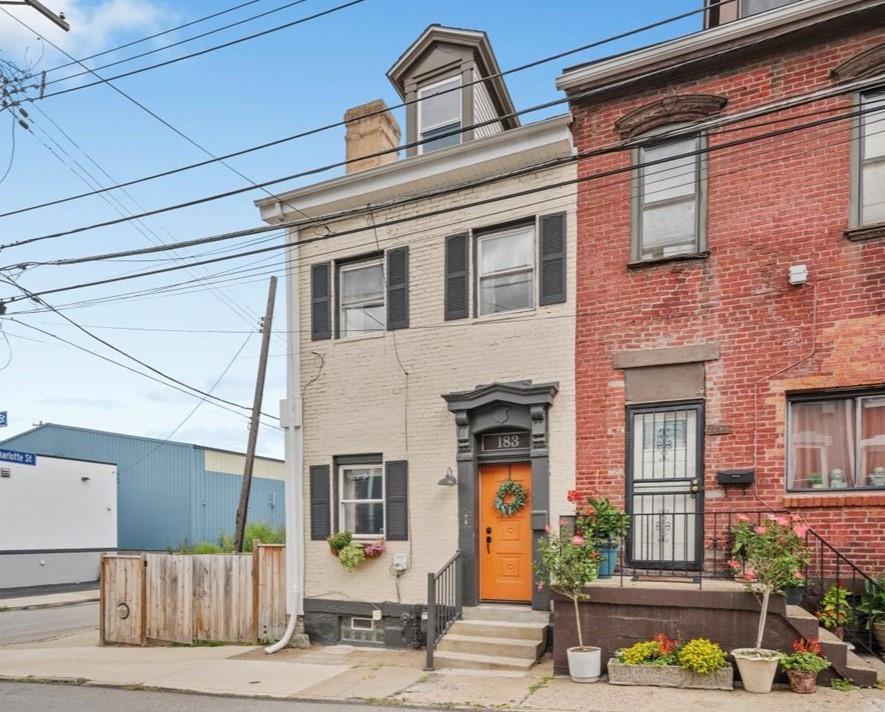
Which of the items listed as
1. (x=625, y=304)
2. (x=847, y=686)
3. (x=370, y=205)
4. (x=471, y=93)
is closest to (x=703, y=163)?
(x=625, y=304)

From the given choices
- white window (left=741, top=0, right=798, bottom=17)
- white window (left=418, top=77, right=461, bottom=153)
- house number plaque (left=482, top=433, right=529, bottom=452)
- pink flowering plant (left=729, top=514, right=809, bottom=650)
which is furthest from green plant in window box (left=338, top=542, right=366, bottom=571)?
white window (left=741, top=0, right=798, bottom=17)

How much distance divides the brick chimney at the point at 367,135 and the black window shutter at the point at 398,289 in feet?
7.45

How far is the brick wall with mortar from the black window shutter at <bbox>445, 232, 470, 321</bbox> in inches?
4.8

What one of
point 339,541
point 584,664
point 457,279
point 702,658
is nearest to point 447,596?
point 339,541

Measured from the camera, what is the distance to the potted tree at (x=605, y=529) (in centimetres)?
921

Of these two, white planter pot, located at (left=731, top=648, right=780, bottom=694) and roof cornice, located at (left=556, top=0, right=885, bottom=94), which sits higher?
roof cornice, located at (left=556, top=0, right=885, bottom=94)

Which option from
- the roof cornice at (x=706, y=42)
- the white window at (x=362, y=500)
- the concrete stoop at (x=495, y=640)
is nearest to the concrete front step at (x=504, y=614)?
the concrete stoop at (x=495, y=640)

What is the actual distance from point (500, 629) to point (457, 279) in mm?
4955

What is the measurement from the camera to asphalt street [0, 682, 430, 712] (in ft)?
26.2

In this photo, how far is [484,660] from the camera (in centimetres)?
919

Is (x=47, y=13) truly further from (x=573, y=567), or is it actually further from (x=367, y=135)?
(x=573, y=567)

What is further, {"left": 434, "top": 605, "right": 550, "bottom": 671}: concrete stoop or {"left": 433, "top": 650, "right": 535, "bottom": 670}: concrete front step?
{"left": 434, "top": 605, "right": 550, "bottom": 671}: concrete stoop

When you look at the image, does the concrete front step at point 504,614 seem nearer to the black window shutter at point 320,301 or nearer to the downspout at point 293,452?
the downspout at point 293,452

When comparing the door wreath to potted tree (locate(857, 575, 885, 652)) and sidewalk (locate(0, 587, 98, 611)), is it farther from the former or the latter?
sidewalk (locate(0, 587, 98, 611))
